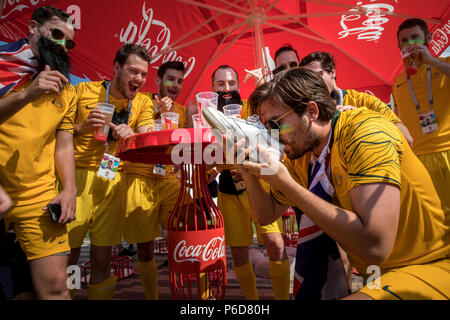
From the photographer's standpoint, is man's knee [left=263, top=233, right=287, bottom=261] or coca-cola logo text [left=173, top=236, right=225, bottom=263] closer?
coca-cola logo text [left=173, top=236, right=225, bottom=263]

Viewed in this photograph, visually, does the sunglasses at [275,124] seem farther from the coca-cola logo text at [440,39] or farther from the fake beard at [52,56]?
the coca-cola logo text at [440,39]

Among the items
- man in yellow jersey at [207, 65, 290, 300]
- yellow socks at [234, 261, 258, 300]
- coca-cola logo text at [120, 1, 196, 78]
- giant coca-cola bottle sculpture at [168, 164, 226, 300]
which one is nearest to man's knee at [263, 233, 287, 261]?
man in yellow jersey at [207, 65, 290, 300]

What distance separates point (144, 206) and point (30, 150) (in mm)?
1426

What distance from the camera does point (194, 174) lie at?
92.5 inches

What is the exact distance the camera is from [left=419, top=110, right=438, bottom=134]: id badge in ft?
10.5

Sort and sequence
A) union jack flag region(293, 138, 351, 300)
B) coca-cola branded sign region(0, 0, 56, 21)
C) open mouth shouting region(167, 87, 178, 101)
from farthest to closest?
1. open mouth shouting region(167, 87, 178, 101)
2. coca-cola branded sign region(0, 0, 56, 21)
3. union jack flag region(293, 138, 351, 300)

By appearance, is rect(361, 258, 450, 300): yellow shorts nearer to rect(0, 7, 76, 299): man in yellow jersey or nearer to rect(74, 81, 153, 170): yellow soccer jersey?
rect(0, 7, 76, 299): man in yellow jersey

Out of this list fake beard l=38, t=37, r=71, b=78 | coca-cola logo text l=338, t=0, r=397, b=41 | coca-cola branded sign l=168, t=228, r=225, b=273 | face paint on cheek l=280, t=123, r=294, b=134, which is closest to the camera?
face paint on cheek l=280, t=123, r=294, b=134

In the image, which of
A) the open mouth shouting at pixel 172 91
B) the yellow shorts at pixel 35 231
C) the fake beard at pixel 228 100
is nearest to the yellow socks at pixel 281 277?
the fake beard at pixel 228 100

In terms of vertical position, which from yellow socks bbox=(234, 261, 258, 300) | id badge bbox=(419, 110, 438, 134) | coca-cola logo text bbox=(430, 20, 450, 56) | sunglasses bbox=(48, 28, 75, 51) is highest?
coca-cola logo text bbox=(430, 20, 450, 56)

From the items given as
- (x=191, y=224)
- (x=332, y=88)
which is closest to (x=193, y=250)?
(x=191, y=224)

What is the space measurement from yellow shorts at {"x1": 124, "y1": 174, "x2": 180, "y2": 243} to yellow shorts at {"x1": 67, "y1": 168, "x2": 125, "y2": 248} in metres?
0.26

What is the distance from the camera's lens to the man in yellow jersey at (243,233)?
2.94 meters

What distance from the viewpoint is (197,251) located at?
2.01m
